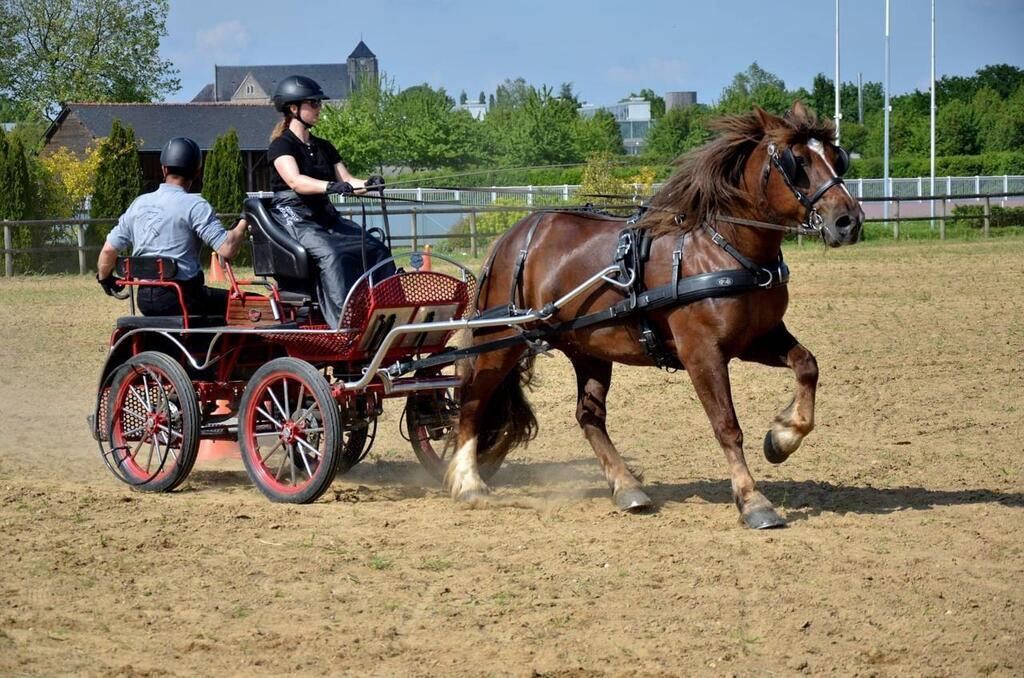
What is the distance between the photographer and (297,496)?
22.6 ft

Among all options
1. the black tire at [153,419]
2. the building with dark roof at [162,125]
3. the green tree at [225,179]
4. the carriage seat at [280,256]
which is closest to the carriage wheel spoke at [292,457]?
the black tire at [153,419]

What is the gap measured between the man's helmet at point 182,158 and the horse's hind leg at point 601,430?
2.47 m

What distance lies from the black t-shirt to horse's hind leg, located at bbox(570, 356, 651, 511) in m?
1.77

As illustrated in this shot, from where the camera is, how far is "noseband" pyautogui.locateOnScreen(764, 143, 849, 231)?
19.6ft

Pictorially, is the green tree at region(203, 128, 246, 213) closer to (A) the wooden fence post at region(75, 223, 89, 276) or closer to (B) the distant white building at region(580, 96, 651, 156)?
(A) the wooden fence post at region(75, 223, 89, 276)

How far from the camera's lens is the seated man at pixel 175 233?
7.25 meters

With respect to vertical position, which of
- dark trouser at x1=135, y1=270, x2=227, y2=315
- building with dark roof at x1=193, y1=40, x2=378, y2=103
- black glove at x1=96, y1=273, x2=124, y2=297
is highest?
building with dark roof at x1=193, y1=40, x2=378, y2=103

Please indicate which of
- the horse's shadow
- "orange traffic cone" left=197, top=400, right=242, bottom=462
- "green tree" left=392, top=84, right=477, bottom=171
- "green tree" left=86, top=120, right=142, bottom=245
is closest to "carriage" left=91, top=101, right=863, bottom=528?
the horse's shadow

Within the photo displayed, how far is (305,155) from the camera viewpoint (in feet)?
23.4

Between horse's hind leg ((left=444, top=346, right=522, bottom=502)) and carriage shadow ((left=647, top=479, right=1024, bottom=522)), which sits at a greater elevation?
horse's hind leg ((left=444, top=346, right=522, bottom=502))

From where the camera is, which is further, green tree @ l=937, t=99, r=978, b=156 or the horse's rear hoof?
green tree @ l=937, t=99, r=978, b=156

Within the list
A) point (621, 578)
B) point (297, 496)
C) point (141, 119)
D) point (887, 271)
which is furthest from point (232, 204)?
point (621, 578)

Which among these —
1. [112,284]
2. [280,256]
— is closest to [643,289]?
[280,256]

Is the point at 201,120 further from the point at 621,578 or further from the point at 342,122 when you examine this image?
the point at 621,578
